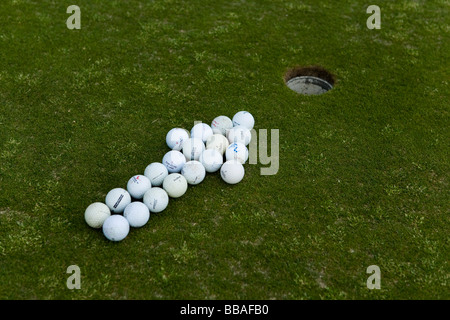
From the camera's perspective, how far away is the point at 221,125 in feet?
22.2

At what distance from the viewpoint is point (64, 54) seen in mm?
8570

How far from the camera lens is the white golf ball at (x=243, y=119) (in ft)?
22.6

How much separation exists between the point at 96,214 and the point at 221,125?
251 centimetres

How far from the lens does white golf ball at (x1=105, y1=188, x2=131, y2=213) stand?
5.70 metres

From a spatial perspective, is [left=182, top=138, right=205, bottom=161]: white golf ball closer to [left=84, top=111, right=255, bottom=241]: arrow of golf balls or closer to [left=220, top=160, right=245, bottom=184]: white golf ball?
[left=84, top=111, right=255, bottom=241]: arrow of golf balls

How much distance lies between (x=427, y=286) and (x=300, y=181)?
228 centimetres

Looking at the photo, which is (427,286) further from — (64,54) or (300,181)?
(64,54)

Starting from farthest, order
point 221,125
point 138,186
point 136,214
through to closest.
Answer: point 221,125
point 138,186
point 136,214

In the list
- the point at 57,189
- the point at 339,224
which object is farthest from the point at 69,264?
the point at 339,224

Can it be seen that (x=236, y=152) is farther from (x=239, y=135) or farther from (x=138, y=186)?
(x=138, y=186)

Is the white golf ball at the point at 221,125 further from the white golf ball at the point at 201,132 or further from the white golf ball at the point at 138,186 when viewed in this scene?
the white golf ball at the point at 138,186

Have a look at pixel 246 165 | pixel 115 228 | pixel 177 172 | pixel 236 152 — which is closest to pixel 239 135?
pixel 236 152

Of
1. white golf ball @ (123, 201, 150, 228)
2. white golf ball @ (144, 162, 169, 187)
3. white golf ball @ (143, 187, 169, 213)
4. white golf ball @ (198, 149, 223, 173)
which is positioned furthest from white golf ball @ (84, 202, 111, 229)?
white golf ball @ (198, 149, 223, 173)
